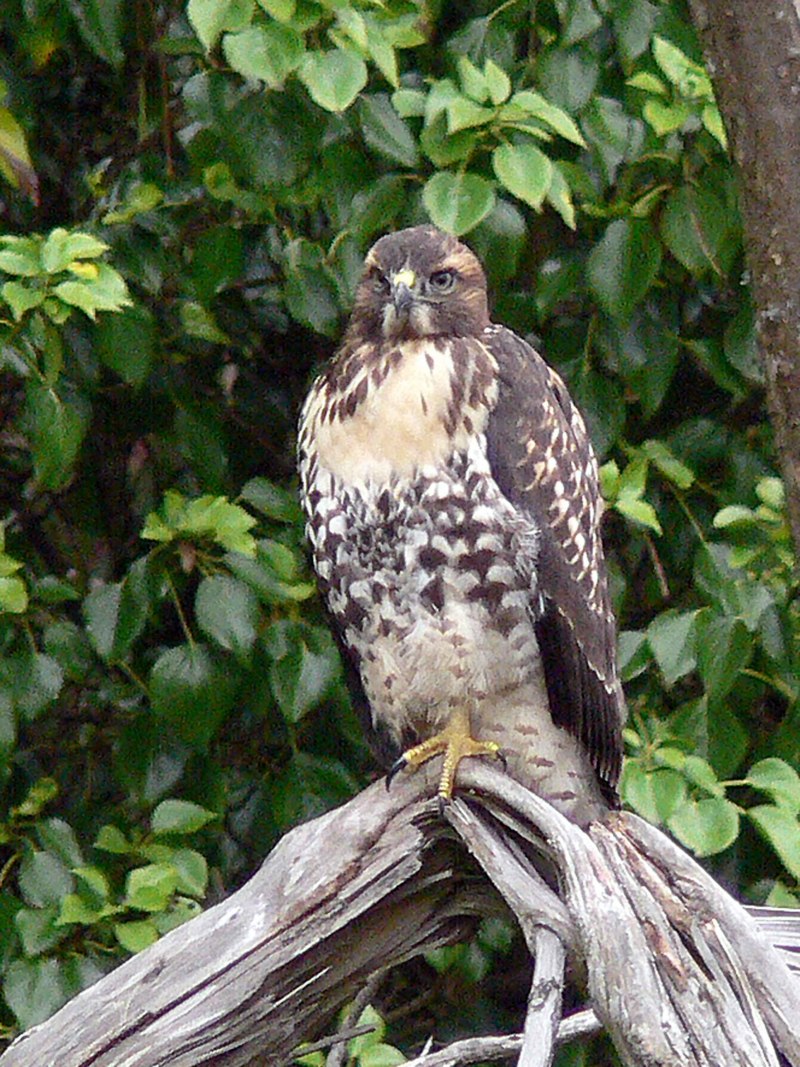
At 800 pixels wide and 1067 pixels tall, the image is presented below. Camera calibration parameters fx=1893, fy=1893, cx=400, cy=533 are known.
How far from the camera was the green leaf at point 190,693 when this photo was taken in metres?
2.77

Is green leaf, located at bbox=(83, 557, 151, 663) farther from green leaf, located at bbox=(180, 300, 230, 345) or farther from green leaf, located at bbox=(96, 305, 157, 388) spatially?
green leaf, located at bbox=(180, 300, 230, 345)

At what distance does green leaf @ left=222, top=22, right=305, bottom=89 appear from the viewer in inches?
95.2

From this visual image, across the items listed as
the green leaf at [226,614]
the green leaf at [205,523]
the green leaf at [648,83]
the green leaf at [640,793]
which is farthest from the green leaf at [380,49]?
the green leaf at [640,793]

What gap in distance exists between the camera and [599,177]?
114 inches

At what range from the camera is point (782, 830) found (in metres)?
2.49

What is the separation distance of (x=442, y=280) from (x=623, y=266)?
Answer: 0.46m

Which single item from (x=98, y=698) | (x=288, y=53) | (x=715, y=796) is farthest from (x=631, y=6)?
(x=98, y=698)

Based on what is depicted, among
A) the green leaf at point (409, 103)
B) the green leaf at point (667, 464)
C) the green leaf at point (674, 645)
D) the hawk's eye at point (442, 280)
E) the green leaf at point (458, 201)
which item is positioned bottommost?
the green leaf at point (674, 645)

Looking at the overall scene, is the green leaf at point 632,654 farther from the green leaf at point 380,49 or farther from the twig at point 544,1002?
the twig at point 544,1002

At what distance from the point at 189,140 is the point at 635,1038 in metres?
1.76

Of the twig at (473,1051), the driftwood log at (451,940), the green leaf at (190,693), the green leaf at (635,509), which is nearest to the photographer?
the driftwood log at (451,940)

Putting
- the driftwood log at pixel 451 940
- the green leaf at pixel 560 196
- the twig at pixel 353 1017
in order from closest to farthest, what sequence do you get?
the driftwood log at pixel 451 940
the twig at pixel 353 1017
the green leaf at pixel 560 196

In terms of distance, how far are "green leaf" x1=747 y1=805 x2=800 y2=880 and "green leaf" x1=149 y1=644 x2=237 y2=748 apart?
0.80 metres

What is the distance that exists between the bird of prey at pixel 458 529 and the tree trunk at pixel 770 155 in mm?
348
